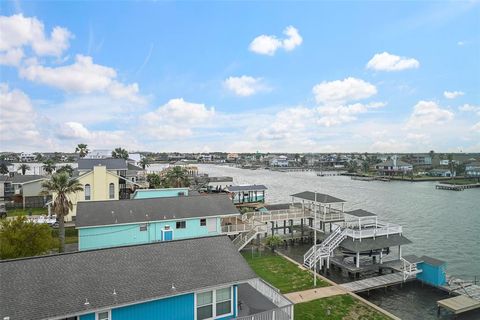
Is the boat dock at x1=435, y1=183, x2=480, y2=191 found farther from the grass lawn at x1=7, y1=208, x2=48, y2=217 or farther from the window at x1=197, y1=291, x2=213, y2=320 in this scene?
the window at x1=197, y1=291, x2=213, y2=320

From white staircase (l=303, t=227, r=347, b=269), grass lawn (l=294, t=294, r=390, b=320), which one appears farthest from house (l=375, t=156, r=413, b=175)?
grass lawn (l=294, t=294, r=390, b=320)

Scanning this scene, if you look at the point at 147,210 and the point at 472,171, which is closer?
the point at 147,210

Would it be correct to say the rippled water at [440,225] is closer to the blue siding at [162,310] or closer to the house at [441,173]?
the blue siding at [162,310]

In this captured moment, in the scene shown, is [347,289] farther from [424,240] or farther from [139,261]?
[424,240]

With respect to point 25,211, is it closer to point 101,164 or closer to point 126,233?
point 101,164

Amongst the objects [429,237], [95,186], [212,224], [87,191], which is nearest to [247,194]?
[95,186]

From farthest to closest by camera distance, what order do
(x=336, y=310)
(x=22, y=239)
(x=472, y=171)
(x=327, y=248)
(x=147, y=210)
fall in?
(x=472, y=171) → (x=147, y=210) → (x=327, y=248) → (x=22, y=239) → (x=336, y=310)
